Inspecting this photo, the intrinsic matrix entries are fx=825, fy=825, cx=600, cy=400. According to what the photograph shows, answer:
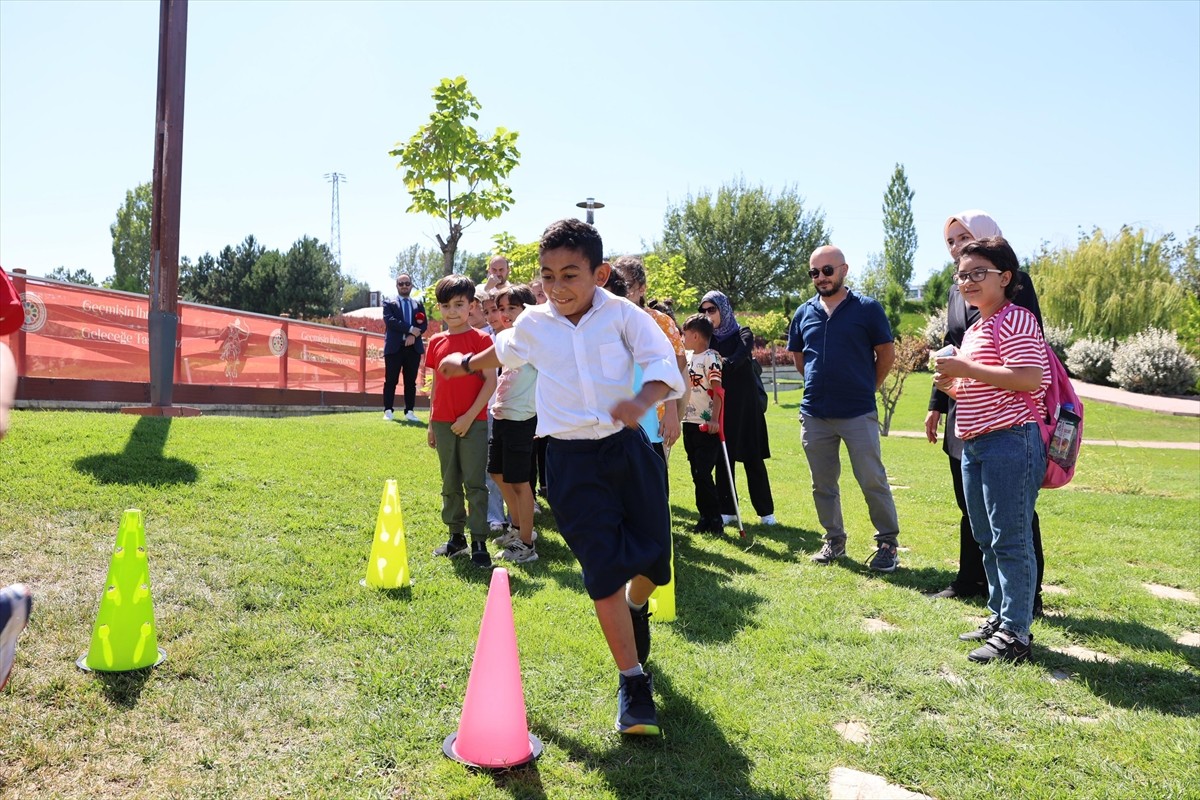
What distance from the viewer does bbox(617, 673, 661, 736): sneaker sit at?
121 inches

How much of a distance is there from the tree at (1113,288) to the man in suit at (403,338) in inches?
1185

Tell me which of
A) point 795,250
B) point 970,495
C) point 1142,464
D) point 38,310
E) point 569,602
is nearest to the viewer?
point 970,495

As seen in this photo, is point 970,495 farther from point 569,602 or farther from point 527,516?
point 527,516

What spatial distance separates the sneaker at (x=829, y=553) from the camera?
6082 mm

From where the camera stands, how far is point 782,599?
5012 mm

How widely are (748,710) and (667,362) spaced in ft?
4.84

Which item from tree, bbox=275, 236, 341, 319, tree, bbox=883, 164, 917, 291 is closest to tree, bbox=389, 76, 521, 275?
tree, bbox=275, 236, 341, 319

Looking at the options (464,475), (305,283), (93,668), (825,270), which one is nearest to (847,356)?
(825,270)

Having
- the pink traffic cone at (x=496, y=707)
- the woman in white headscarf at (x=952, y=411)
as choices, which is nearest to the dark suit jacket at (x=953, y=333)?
the woman in white headscarf at (x=952, y=411)

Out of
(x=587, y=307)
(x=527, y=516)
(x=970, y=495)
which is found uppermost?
(x=587, y=307)

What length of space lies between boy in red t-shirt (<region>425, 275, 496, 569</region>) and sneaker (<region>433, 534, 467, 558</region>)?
37 mm

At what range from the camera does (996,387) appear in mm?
4059

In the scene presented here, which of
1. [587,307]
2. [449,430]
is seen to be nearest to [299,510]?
[449,430]

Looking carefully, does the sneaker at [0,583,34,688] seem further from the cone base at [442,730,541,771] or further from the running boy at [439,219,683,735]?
the running boy at [439,219,683,735]
